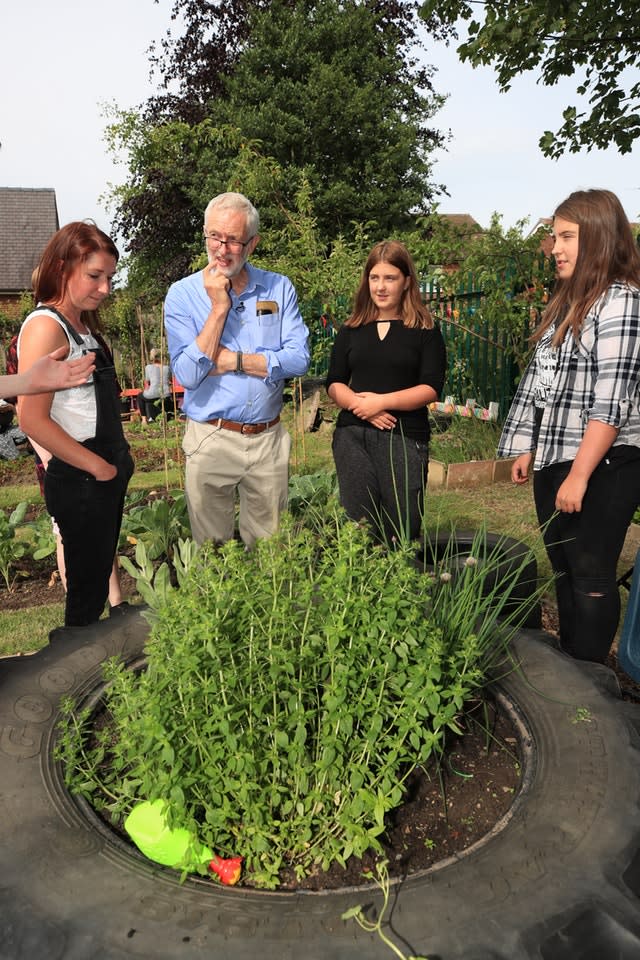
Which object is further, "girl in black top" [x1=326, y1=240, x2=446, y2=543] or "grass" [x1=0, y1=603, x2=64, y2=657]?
"grass" [x1=0, y1=603, x2=64, y2=657]

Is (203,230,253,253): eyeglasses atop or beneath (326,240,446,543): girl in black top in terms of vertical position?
atop

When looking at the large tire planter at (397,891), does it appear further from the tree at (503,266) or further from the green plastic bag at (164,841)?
the tree at (503,266)

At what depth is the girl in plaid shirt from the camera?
2176 millimetres

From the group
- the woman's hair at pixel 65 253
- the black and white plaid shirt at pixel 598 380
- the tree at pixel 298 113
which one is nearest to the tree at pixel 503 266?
the black and white plaid shirt at pixel 598 380

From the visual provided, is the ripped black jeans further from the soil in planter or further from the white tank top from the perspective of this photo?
the white tank top

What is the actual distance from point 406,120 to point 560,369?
69.5 ft

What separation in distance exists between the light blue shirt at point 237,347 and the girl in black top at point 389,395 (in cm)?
29

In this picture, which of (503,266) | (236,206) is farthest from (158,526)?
(503,266)

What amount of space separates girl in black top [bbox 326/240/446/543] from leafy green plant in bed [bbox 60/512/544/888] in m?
1.48

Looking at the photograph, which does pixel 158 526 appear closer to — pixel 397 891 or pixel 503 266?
pixel 397 891

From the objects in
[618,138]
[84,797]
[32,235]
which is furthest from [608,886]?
[32,235]

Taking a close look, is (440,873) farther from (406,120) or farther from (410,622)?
(406,120)

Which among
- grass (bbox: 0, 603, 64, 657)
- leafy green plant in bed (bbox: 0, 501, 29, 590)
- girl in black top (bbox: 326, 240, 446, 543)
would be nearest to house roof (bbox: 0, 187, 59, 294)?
leafy green plant in bed (bbox: 0, 501, 29, 590)

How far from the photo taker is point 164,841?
4.32 feet
